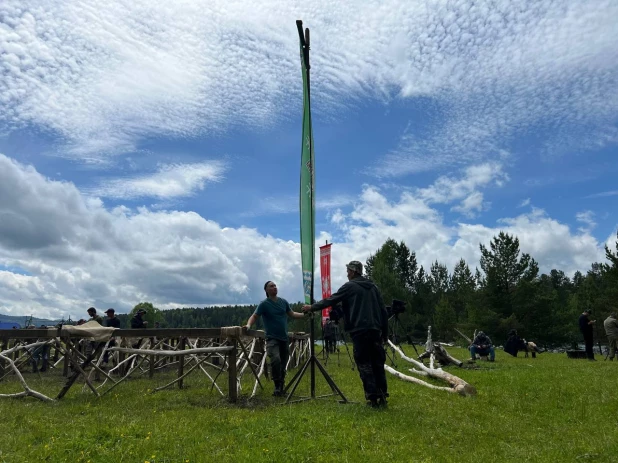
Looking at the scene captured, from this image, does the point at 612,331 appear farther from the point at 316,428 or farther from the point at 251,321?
the point at 316,428

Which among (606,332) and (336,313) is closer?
(336,313)

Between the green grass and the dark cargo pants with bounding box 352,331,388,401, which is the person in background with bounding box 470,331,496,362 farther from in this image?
the dark cargo pants with bounding box 352,331,388,401

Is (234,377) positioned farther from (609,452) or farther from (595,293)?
(595,293)

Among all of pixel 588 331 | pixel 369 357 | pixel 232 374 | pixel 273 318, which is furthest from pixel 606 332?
pixel 232 374

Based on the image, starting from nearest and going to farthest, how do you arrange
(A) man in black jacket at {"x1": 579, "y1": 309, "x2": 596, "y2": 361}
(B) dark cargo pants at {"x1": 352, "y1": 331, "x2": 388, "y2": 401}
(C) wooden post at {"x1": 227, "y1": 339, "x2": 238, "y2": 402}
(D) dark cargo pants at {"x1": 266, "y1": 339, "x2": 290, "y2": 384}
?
1. (B) dark cargo pants at {"x1": 352, "y1": 331, "x2": 388, "y2": 401}
2. (C) wooden post at {"x1": 227, "y1": 339, "x2": 238, "y2": 402}
3. (D) dark cargo pants at {"x1": 266, "y1": 339, "x2": 290, "y2": 384}
4. (A) man in black jacket at {"x1": 579, "y1": 309, "x2": 596, "y2": 361}

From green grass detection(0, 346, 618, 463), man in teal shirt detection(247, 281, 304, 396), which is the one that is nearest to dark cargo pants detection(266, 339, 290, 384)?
man in teal shirt detection(247, 281, 304, 396)

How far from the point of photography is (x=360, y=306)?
259 inches

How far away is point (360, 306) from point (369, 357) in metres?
0.70

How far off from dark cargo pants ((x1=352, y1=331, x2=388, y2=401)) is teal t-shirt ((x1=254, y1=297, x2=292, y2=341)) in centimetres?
177

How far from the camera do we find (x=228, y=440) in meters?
4.74

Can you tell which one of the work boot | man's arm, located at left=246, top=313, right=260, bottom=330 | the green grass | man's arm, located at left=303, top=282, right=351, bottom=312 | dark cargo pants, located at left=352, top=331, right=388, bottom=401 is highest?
man's arm, located at left=303, top=282, right=351, bottom=312

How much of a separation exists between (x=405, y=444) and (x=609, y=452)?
Answer: 1.92 metres

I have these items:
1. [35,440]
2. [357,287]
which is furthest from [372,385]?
[35,440]

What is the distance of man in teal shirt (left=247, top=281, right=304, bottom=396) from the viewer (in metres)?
7.82
